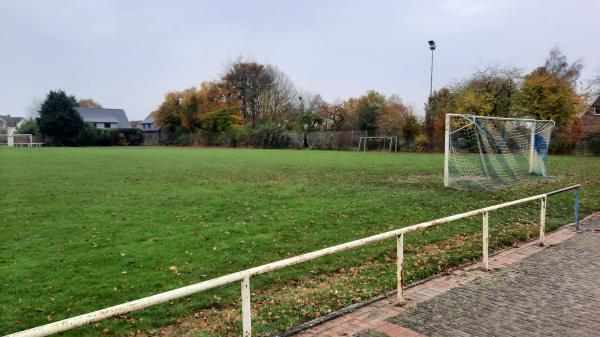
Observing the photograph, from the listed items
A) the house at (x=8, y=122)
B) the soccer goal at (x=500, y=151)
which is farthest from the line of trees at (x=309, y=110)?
the house at (x=8, y=122)

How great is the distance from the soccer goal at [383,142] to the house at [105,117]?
2374 inches

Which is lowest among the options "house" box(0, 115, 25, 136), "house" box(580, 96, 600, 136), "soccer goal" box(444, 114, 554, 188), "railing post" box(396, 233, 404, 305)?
"railing post" box(396, 233, 404, 305)

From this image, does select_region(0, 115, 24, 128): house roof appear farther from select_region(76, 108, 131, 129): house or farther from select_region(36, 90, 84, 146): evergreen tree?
select_region(36, 90, 84, 146): evergreen tree

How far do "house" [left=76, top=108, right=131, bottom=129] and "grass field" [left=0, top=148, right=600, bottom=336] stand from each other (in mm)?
78676

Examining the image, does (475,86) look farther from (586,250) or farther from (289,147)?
(586,250)

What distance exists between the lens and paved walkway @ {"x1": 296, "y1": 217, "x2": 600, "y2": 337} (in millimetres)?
3717

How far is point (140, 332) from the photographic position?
3846 millimetres

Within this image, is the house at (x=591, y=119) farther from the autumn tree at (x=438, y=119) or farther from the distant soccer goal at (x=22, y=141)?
the distant soccer goal at (x=22, y=141)

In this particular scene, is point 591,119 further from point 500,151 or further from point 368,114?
point 500,151

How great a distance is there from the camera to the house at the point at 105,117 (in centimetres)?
8481

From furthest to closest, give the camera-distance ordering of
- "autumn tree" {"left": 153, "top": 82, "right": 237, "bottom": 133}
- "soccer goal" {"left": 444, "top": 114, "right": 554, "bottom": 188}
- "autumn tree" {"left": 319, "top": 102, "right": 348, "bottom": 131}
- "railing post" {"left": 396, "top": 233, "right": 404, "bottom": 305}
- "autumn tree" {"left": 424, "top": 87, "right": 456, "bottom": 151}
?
"autumn tree" {"left": 153, "top": 82, "right": 237, "bottom": 133}, "autumn tree" {"left": 319, "top": 102, "right": 348, "bottom": 131}, "autumn tree" {"left": 424, "top": 87, "right": 456, "bottom": 151}, "soccer goal" {"left": 444, "top": 114, "right": 554, "bottom": 188}, "railing post" {"left": 396, "top": 233, "right": 404, "bottom": 305}

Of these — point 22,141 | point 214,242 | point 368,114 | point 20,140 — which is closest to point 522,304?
point 214,242

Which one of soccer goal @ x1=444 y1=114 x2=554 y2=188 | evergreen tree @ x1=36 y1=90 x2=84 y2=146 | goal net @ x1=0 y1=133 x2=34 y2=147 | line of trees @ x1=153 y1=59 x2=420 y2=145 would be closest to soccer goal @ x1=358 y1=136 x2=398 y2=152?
line of trees @ x1=153 y1=59 x2=420 y2=145

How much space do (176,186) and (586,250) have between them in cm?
1126
